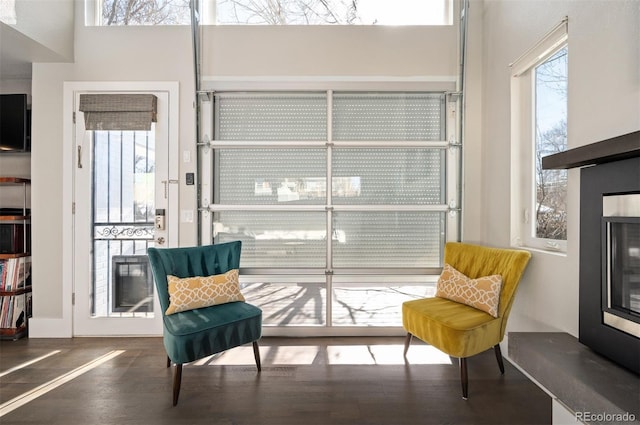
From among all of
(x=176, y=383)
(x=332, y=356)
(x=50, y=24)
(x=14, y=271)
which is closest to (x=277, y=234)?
(x=332, y=356)

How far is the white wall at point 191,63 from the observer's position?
277 centimetres

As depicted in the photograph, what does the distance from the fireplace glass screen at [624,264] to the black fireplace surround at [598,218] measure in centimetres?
4

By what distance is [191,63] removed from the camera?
9.13 ft

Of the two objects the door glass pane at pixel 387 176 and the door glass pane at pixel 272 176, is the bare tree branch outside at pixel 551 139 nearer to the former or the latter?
the door glass pane at pixel 387 176

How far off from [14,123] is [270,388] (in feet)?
10.6

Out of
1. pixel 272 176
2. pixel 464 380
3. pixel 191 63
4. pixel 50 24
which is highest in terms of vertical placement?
pixel 50 24

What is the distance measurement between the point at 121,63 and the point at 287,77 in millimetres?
1468

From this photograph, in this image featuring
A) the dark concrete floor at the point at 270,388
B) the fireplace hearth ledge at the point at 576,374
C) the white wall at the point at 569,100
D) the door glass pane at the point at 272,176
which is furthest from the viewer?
the door glass pane at the point at 272,176

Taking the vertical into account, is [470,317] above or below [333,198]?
below

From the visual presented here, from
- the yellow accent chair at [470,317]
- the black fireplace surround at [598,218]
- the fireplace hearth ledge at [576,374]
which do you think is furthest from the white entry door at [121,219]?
the black fireplace surround at [598,218]

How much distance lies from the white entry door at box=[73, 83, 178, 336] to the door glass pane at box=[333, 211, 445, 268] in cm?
154

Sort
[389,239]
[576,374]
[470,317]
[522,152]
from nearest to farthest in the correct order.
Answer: [576,374], [470,317], [522,152], [389,239]

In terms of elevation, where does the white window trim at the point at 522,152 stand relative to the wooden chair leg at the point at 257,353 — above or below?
above

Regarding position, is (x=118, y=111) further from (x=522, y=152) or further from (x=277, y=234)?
(x=522, y=152)
